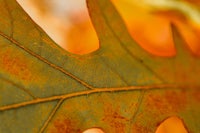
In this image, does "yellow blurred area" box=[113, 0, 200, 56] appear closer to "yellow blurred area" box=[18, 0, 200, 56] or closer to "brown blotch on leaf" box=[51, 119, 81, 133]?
"yellow blurred area" box=[18, 0, 200, 56]

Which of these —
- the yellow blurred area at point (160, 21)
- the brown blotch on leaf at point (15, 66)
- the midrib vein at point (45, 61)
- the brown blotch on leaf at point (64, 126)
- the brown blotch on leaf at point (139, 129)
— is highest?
the yellow blurred area at point (160, 21)

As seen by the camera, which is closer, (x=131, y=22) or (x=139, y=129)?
(x=139, y=129)

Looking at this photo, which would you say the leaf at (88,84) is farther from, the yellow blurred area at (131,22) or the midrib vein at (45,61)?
the yellow blurred area at (131,22)

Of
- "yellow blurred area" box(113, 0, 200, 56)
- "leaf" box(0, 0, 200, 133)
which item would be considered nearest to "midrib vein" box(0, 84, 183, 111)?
"leaf" box(0, 0, 200, 133)

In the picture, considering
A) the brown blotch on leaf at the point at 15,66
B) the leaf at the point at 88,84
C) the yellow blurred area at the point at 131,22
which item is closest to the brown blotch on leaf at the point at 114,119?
the leaf at the point at 88,84

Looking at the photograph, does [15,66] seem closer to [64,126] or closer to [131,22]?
[64,126]

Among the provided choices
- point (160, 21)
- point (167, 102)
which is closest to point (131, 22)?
point (160, 21)

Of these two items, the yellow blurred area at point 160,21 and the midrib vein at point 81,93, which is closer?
the midrib vein at point 81,93

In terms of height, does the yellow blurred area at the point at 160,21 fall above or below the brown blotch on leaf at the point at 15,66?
above
